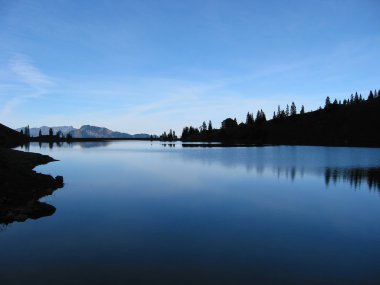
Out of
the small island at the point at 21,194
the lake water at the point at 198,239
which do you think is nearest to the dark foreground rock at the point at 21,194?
the small island at the point at 21,194

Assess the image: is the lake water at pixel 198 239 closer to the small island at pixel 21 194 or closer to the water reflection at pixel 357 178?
the small island at pixel 21 194

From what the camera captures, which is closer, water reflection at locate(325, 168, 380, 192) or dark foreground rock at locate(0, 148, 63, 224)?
dark foreground rock at locate(0, 148, 63, 224)

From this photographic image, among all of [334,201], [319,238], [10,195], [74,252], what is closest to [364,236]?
[319,238]

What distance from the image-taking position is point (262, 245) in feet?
67.2

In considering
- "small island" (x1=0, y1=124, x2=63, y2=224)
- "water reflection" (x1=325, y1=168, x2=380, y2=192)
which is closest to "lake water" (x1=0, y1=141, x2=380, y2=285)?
"small island" (x1=0, y1=124, x2=63, y2=224)

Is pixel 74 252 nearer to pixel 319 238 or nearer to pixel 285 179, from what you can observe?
pixel 319 238

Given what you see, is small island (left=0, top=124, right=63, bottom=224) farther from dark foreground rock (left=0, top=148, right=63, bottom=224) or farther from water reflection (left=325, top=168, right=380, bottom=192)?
water reflection (left=325, top=168, right=380, bottom=192)

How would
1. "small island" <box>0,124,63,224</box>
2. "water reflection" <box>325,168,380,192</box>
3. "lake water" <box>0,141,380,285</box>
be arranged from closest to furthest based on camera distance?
"lake water" <box>0,141,380,285</box>, "small island" <box>0,124,63,224</box>, "water reflection" <box>325,168,380,192</box>

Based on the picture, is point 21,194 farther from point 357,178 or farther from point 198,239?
point 357,178

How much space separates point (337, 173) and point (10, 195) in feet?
183

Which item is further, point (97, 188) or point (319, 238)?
point (97, 188)

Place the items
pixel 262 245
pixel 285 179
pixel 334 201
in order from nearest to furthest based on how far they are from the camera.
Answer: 1. pixel 262 245
2. pixel 334 201
3. pixel 285 179

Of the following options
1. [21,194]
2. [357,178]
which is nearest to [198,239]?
[21,194]

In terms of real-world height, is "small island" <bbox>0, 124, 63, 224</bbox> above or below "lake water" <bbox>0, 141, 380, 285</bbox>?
above
